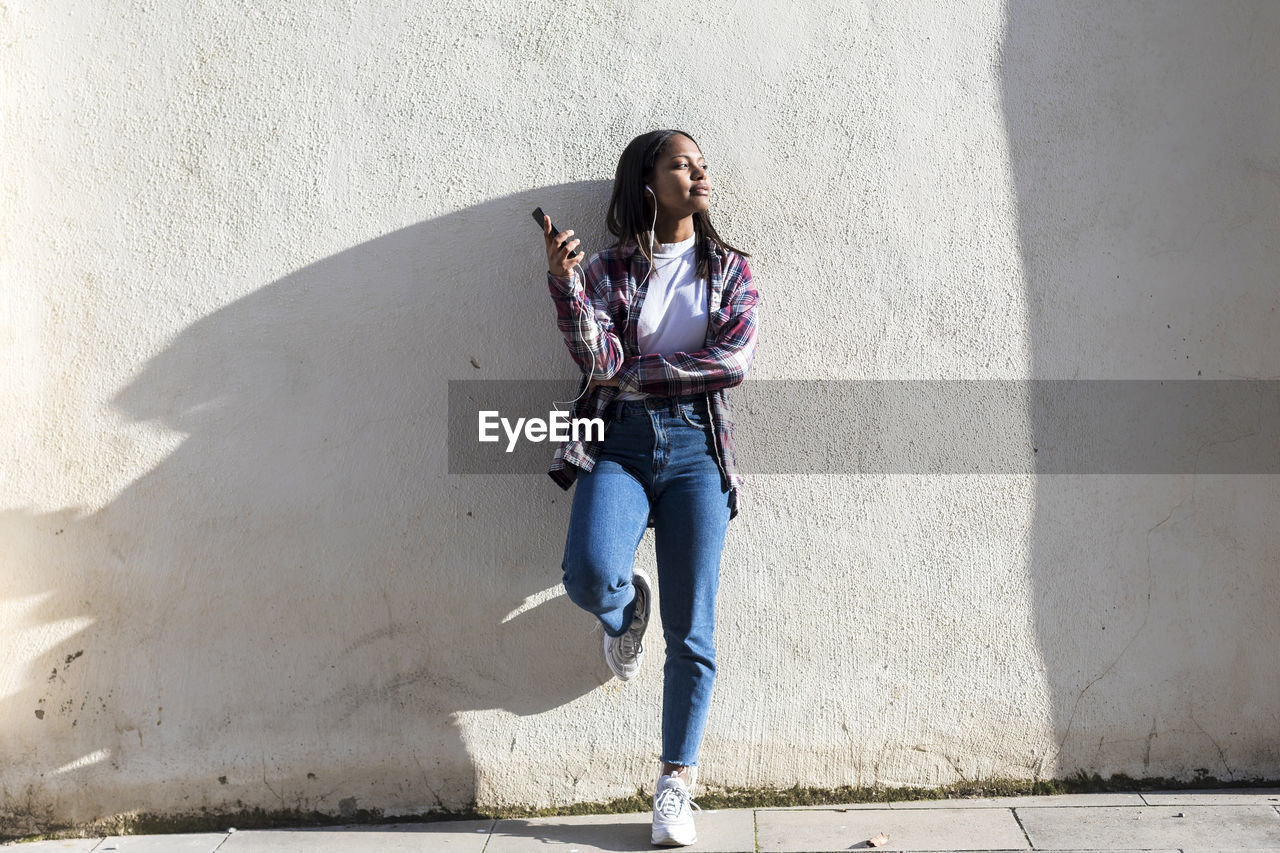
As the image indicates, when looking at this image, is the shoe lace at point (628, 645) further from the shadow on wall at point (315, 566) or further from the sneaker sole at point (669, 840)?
the sneaker sole at point (669, 840)

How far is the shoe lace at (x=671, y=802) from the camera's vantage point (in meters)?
3.15

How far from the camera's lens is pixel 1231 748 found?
3541mm

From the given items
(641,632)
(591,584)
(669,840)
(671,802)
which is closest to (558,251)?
(591,584)

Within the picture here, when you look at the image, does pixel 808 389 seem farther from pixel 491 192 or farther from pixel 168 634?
pixel 168 634

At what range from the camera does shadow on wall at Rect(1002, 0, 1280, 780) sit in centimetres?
352

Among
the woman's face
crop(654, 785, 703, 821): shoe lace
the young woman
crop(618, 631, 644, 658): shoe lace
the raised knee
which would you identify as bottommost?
crop(654, 785, 703, 821): shoe lace

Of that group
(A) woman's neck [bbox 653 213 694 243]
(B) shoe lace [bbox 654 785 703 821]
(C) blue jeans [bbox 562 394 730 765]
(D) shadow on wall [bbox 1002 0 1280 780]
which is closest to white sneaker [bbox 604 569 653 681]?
(C) blue jeans [bbox 562 394 730 765]

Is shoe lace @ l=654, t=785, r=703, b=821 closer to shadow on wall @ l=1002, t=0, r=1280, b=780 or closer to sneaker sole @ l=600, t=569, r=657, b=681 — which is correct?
sneaker sole @ l=600, t=569, r=657, b=681

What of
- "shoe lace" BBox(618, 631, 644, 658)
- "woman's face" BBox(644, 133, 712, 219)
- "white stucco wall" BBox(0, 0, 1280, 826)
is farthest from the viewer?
"white stucco wall" BBox(0, 0, 1280, 826)

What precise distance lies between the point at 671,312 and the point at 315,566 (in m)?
1.43

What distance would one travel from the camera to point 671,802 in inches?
124

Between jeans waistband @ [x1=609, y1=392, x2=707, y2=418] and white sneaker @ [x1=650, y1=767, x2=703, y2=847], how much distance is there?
110 cm

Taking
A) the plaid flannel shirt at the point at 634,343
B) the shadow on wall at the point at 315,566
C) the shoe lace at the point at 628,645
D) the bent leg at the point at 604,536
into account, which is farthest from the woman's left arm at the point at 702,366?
the shoe lace at the point at 628,645

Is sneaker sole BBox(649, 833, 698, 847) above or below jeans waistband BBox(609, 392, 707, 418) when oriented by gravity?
below
